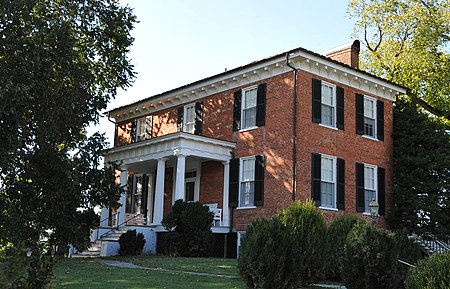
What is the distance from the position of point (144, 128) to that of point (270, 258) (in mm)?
18209

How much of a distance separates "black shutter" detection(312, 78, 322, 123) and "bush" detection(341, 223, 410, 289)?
9.50m

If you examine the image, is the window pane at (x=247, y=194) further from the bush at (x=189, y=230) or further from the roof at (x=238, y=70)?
the roof at (x=238, y=70)

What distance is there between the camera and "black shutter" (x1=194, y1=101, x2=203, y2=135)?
2481 centimetres

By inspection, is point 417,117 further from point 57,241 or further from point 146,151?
point 57,241

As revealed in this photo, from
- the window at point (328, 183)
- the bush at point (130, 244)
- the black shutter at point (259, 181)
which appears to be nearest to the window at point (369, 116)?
the window at point (328, 183)

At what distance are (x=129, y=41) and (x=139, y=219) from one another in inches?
363

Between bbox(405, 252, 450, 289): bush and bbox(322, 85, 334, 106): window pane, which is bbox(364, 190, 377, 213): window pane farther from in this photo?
bbox(405, 252, 450, 289): bush

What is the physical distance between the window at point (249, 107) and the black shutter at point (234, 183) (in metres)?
1.58

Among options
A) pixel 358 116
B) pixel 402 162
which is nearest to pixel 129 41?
pixel 358 116

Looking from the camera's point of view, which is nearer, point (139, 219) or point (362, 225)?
point (362, 225)

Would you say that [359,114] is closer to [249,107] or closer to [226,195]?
→ [249,107]

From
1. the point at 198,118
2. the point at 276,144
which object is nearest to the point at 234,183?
the point at 276,144

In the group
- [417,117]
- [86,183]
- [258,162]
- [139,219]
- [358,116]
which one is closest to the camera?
[86,183]

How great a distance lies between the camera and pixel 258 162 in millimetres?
21891
